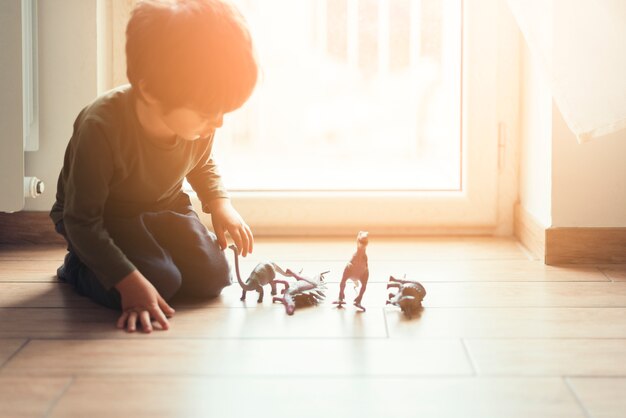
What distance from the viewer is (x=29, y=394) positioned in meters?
0.93

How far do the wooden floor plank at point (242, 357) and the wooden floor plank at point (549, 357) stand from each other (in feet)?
0.09

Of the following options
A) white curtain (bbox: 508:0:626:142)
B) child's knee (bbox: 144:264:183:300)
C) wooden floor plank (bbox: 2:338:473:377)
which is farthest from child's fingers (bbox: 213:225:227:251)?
white curtain (bbox: 508:0:626:142)

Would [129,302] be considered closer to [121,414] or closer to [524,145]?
[121,414]

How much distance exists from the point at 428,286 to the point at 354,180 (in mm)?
556

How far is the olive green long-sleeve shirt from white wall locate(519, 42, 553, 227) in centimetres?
61

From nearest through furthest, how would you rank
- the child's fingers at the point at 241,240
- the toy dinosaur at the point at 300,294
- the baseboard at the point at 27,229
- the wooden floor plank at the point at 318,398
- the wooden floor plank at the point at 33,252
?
the wooden floor plank at the point at 318,398, the toy dinosaur at the point at 300,294, the child's fingers at the point at 241,240, the wooden floor plank at the point at 33,252, the baseboard at the point at 27,229

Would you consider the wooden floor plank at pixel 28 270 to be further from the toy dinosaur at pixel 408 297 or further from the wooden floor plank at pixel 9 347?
the toy dinosaur at pixel 408 297

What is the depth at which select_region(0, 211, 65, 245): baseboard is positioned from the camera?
5.83 feet

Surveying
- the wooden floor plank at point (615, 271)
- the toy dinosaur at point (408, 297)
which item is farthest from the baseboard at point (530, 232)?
the toy dinosaur at point (408, 297)

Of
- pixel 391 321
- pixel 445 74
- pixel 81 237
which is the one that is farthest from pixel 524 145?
pixel 81 237

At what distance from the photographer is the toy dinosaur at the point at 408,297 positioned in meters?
1.25

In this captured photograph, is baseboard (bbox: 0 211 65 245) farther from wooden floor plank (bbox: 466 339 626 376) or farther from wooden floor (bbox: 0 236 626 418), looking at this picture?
wooden floor plank (bbox: 466 339 626 376)

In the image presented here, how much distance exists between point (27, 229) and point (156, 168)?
1.84ft

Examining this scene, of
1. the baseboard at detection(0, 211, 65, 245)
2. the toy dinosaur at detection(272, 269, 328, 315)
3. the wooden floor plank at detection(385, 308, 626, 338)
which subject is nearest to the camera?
the wooden floor plank at detection(385, 308, 626, 338)
